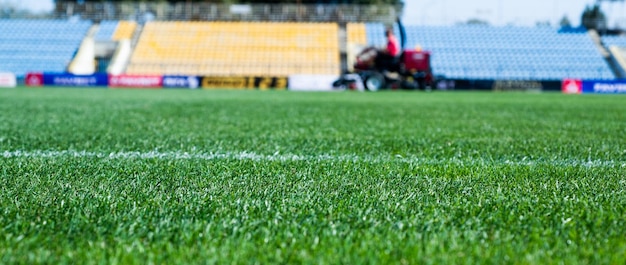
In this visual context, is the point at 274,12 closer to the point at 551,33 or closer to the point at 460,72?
the point at 460,72

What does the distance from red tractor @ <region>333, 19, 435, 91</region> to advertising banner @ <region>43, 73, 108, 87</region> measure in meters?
8.98

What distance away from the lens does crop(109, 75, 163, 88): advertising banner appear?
2223 centimetres

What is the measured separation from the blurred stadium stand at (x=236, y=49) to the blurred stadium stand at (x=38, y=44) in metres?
3.17

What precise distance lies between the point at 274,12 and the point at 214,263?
31.7 meters

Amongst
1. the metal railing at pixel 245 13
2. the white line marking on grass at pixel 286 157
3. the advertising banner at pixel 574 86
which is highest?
the metal railing at pixel 245 13

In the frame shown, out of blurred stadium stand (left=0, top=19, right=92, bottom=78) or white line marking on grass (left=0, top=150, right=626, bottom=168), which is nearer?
white line marking on grass (left=0, top=150, right=626, bottom=168)

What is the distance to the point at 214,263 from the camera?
1.25 meters

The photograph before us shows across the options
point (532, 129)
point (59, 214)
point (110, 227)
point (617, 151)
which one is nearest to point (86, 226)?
point (110, 227)

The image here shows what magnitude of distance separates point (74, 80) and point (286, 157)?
2132 cm

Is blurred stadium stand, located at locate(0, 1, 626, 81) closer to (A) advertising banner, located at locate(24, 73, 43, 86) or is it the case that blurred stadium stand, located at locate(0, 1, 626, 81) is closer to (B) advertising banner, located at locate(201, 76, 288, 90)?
(A) advertising banner, located at locate(24, 73, 43, 86)

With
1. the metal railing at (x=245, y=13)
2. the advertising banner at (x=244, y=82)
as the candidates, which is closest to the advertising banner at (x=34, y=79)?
the advertising banner at (x=244, y=82)

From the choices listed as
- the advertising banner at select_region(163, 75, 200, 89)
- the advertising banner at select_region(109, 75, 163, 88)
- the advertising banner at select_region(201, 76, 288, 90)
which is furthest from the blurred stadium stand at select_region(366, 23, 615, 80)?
the advertising banner at select_region(109, 75, 163, 88)

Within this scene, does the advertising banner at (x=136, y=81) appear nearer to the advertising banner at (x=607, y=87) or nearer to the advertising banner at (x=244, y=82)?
the advertising banner at (x=244, y=82)

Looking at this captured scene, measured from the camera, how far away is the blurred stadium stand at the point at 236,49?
88.8 feet
